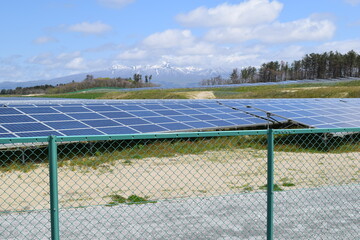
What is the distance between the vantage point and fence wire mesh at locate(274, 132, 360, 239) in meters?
7.26

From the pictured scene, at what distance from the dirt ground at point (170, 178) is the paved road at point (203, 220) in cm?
109

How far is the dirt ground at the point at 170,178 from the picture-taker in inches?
394

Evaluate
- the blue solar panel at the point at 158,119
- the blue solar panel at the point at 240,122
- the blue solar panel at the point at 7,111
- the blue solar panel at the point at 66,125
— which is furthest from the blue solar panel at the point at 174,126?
the blue solar panel at the point at 7,111

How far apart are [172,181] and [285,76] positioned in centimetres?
13276

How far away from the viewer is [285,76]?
13762cm

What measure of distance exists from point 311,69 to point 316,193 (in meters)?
125

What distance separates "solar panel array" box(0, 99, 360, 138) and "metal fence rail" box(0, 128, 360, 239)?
3.02ft

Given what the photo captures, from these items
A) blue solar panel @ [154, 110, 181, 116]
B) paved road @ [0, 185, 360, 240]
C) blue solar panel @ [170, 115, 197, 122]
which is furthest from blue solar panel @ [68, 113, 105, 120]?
paved road @ [0, 185, 360, 240]

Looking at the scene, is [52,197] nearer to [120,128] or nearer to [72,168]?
[72,168]

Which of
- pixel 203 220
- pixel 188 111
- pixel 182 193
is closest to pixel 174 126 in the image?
pixel 188 111

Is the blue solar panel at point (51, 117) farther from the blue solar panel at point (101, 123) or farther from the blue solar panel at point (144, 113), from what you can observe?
the blue solar panel at point (144, 113)

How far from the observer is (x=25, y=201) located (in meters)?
9.52

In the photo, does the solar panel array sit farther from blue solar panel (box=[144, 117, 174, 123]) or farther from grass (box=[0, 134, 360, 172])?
grass (box=[0, 134, 360, 172])

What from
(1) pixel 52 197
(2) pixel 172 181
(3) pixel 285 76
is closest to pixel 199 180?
(2) pixel 172 181
